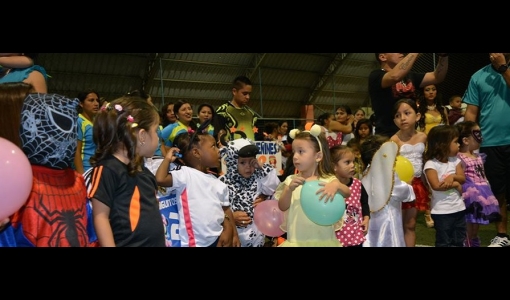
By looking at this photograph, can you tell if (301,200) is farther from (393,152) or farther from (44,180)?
(44,180)

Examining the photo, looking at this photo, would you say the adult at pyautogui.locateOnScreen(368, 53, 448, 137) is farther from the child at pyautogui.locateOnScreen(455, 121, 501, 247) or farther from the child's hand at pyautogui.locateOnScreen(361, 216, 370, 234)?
the child's hand at pyautogui.locateOnScreen(361, 216, 370, 234)

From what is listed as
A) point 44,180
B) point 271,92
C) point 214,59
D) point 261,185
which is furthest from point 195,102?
point 44,180

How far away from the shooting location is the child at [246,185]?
4.47 m

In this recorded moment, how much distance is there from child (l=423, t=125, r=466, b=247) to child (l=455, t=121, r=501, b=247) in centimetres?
21

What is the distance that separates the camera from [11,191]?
2.39 m

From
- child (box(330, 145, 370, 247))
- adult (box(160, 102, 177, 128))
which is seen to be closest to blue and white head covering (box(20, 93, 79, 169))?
child (box(330, 145, 370, 247))

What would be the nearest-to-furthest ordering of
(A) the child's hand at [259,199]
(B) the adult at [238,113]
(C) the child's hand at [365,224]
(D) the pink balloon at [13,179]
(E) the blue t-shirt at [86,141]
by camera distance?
(D) the pink balloon at [13,179]
(C) the child's hand at [365,224]
(A) the child's hand at [259,199]
(E) the blue t-shirt at [86,141]
(B) the adult at [238,113]

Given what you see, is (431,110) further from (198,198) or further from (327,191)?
(198,198)

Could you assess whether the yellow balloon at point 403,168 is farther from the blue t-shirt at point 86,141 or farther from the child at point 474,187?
the blue t-shirt at point 86,141

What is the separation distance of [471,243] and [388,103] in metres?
1.56

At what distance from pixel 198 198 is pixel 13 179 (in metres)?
1.60

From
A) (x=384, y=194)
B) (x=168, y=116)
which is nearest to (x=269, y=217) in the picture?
(x=384, y=194)

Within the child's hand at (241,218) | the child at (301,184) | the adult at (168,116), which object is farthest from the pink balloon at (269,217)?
the adult at (168,116)

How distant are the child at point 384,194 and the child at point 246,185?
0.81m
